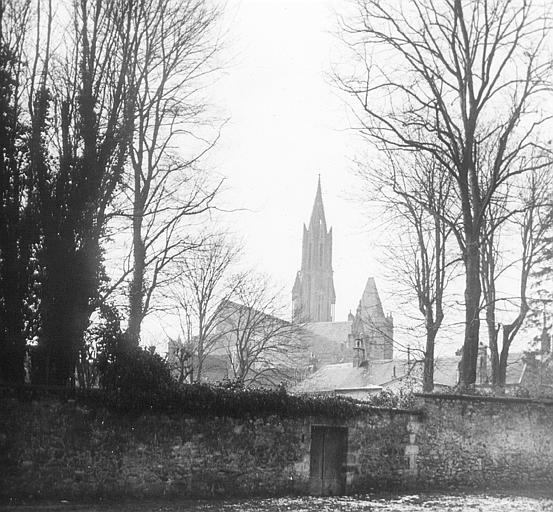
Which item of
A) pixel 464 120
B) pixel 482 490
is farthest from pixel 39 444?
pixel 464 120

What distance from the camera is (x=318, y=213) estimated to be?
109 meters

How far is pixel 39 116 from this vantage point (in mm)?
14141

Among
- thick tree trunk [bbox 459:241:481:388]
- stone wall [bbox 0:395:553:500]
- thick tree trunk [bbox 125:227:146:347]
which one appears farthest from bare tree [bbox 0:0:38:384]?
thick tree trunk [bbox 459:241:481:388]

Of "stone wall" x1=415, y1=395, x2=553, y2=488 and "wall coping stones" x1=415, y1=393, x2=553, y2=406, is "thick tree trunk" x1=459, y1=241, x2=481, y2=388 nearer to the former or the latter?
"wall coping stones" x1=415, y1=393, x2=553, y2=406

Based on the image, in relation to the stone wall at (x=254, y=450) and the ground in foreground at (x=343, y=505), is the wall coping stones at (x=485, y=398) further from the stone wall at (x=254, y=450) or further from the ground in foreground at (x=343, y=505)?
the ground in foreground at (x=343, y=505)

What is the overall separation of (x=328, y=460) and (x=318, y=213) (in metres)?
93.4

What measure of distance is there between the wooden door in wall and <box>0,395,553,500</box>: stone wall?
0.17 m

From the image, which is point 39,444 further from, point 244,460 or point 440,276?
point 440,276

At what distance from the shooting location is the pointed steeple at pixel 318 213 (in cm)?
10888

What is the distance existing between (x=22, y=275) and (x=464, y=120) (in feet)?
42.8

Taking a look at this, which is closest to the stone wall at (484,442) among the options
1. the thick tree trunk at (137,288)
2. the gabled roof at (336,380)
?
A: the thick tree trunk at (137,288)

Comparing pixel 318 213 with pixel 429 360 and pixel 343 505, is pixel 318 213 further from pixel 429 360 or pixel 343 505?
pixel 343 505

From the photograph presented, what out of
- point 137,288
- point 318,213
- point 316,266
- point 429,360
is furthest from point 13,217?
point 316,266

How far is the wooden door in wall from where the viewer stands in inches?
634
